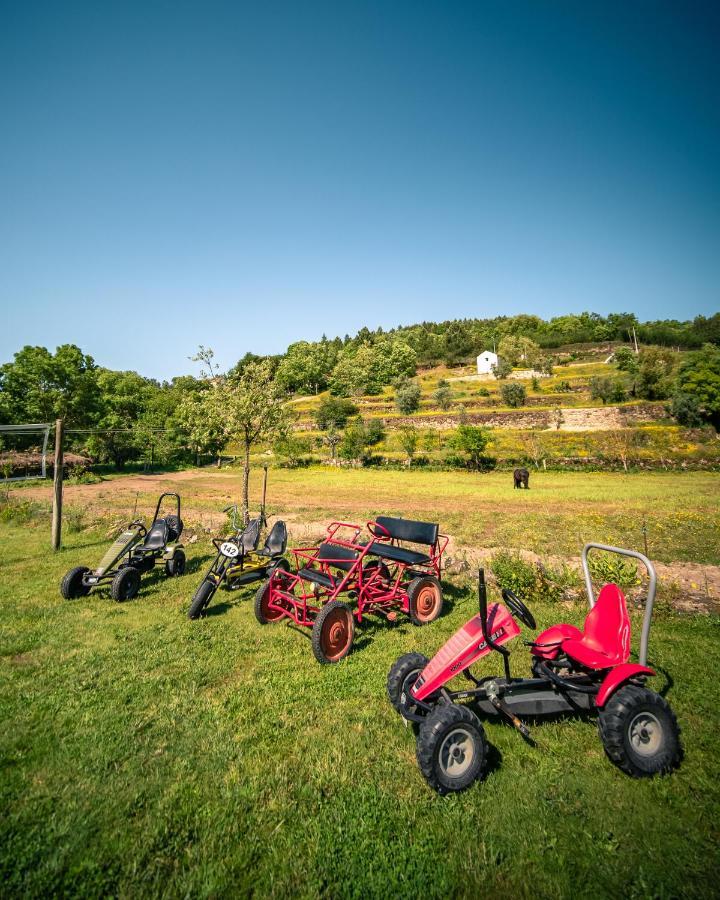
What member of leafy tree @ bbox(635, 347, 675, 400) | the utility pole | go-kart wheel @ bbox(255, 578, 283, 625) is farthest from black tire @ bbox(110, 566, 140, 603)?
leafy tree @ bbox(635, 347, 675, 400)

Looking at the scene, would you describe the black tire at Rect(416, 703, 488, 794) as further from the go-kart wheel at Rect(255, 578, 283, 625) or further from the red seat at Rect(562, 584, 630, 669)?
the go-kart wheel at Rect(255, 578, 283, 625)

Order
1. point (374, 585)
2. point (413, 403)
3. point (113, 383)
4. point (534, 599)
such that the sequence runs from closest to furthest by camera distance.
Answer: point (374, 585), point (534, 599), point (113, 383), point (413, 403)

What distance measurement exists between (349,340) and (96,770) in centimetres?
13746

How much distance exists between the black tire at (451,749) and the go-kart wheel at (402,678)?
63cm

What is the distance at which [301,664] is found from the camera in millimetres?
5305

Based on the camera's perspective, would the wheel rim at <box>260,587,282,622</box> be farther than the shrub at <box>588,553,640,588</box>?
No

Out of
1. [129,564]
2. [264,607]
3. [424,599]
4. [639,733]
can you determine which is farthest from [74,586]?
[639,733]

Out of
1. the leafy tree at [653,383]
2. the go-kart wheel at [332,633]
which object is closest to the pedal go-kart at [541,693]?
the go-kart wheel at [332,633]

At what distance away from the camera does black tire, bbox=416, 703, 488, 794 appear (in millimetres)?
3113

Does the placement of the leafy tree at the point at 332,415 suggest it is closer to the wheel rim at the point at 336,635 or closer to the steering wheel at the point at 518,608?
the wheel rim at the point at 336,635

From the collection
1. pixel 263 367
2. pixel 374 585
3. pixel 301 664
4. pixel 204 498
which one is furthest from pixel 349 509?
pixel 301 664

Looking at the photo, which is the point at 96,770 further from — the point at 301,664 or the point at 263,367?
the point at 263,367

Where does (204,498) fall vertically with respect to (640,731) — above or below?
below

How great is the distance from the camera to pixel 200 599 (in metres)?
6.73
